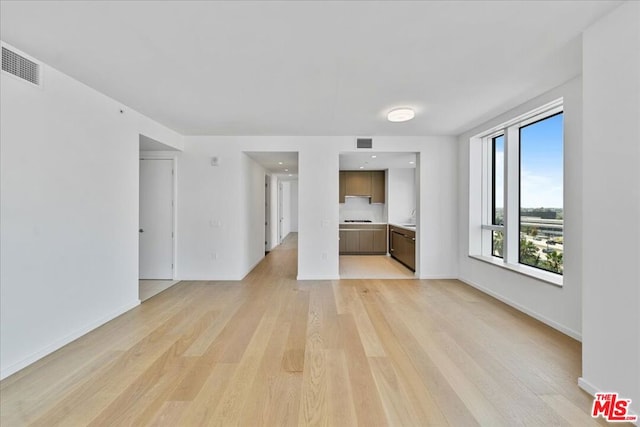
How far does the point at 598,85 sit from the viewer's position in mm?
1902

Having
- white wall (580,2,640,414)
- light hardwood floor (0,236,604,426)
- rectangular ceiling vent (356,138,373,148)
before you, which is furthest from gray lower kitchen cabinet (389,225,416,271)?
white wall (580,2,640,414)

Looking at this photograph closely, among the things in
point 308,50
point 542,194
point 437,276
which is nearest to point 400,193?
point 437,276

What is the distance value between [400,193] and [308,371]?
6.51 metres

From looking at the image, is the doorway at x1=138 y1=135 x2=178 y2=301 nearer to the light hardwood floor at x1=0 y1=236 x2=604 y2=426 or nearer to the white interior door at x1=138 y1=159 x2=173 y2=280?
the white interior door at x1=138 y1=159 x2=173 y2=280

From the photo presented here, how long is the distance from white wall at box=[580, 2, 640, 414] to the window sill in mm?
1294

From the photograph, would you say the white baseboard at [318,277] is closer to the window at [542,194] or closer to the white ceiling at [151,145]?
the window at [542,194]

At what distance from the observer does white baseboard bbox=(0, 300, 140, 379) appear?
7.23 ft

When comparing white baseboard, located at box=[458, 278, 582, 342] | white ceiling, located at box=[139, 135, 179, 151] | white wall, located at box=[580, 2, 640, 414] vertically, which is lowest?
white baseboard, located at box=[458, 278, 582, 342]

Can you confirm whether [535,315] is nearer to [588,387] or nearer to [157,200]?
[588,387]

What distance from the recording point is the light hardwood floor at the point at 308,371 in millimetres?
1766

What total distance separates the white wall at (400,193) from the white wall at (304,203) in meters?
2.76

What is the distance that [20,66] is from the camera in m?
2.34

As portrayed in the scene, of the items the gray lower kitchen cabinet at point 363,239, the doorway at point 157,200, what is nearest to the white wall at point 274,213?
the gray lower kitchen cabinet at point 363,239

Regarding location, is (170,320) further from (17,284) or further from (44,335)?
(17,284)
